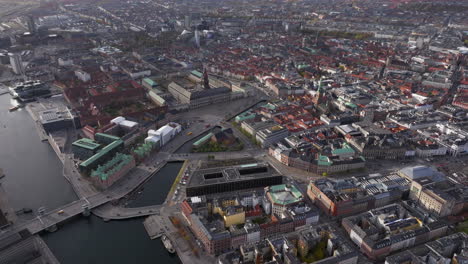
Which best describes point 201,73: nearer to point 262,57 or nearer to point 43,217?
point 262,57

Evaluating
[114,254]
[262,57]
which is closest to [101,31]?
[262,57]

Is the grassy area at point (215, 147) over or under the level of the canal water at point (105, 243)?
over

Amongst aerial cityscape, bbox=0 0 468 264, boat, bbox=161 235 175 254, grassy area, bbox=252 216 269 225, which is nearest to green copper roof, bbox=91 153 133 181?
aerial cityscape, bbox=0 0 468 264

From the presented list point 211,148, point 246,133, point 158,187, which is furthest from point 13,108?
point 246,133

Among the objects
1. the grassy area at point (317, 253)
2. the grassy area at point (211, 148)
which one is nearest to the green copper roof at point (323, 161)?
the grassy area at point (211, 148)

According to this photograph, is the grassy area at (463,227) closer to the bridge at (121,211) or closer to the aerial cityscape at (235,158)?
the aerial cityscape at (235,158)
